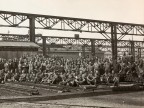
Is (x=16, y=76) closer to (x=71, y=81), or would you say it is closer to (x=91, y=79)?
(x=71, y=81)

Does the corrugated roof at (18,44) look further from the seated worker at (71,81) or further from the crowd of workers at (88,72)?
the seated worker at (71,81)

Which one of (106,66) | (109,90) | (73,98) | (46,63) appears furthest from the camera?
(46,63)

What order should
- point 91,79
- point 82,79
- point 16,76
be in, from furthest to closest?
1. point 16,76
2. point 82,79
3. point 91,79

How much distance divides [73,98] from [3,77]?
35.4 feet

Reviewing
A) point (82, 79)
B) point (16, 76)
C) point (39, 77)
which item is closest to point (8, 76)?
point (16, 76)

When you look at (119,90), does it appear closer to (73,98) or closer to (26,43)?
(73,98)

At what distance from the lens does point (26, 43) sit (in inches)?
1091

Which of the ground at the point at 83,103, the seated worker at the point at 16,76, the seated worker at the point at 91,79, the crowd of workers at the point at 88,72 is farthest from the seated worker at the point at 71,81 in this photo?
the seated worker at the point at 16,76

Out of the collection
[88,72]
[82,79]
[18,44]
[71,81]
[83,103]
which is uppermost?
[18,44]

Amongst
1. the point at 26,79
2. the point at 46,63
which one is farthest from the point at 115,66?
the point at 26,79

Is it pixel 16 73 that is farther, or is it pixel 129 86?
pixel 16 73

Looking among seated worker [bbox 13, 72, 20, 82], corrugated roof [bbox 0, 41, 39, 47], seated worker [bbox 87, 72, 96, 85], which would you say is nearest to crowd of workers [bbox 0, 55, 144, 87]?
seated worker [bbox 87, 72, 96, 85]

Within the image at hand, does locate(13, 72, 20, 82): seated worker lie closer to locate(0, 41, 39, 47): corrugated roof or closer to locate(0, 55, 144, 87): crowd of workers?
locate(0, 55, 144, 87): crowd of workers

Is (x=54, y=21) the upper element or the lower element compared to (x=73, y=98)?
upper
